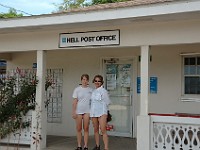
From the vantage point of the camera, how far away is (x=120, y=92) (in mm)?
9352

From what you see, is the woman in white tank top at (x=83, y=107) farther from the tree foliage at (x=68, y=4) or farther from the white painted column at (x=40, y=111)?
the tree foliage at (x=68, y=4)

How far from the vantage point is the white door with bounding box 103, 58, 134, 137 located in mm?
9203

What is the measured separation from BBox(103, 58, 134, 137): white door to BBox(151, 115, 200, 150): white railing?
2370 mm

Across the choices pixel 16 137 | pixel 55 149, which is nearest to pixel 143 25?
pixel 55 149

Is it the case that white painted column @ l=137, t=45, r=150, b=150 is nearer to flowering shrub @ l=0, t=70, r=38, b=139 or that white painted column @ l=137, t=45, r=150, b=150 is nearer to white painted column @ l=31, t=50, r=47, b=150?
white painted column @ l=31, t=50, r=47, b=150

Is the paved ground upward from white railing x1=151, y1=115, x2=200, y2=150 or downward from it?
downward

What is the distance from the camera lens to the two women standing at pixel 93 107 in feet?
22.7

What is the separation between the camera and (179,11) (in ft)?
19.5

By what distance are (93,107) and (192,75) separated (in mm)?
3101

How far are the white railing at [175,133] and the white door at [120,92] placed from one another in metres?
2.37

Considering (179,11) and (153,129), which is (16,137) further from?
(179,11)

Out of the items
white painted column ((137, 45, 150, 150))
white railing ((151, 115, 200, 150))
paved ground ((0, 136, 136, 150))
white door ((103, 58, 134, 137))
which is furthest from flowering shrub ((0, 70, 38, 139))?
white railing ((151, 115, 200, 150))

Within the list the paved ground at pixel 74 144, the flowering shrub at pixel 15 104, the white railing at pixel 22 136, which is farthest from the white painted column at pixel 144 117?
the white railing at pixel 22 136

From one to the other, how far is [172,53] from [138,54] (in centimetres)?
98
